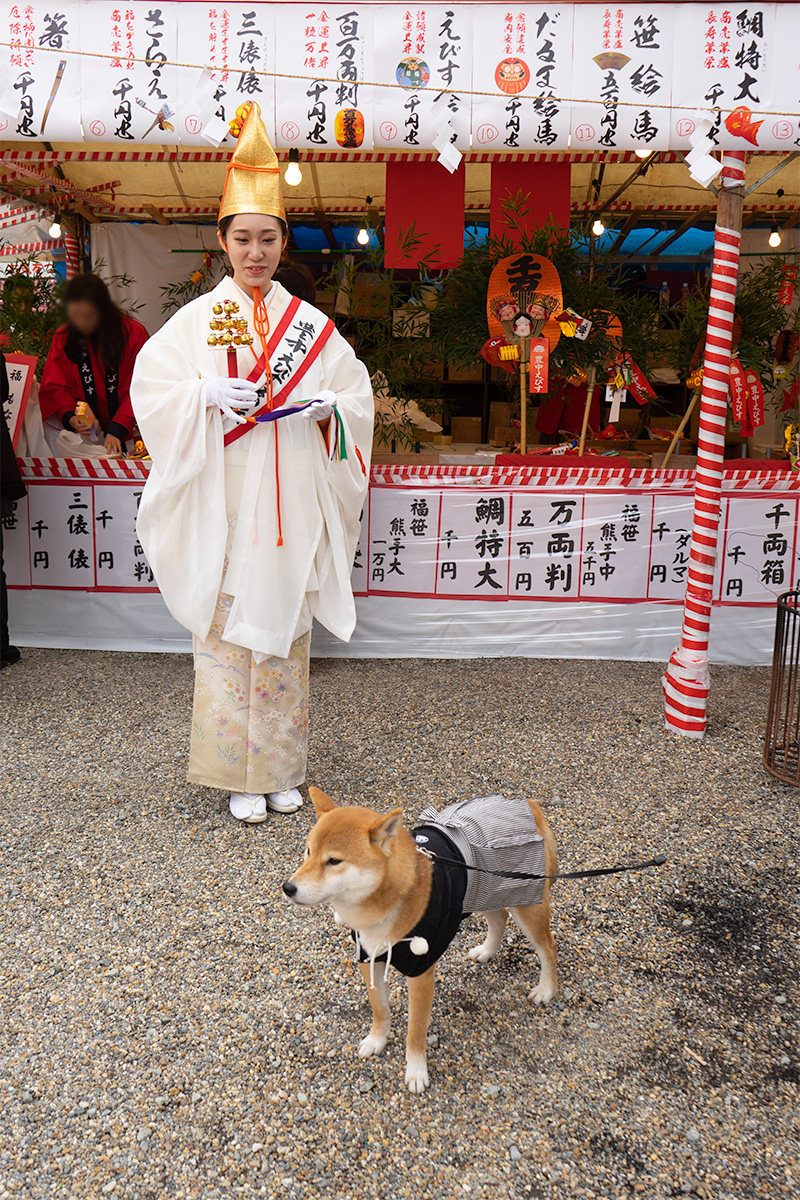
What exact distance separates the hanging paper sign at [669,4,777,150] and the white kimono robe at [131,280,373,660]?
1831 millimetres

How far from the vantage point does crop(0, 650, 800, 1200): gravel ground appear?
187 centimetres

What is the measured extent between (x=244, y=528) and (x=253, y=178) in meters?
1.13

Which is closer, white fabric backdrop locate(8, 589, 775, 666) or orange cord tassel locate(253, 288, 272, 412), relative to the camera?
orange cord tassel locate(253, 288, 272, 412)

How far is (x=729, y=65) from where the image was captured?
3.67m

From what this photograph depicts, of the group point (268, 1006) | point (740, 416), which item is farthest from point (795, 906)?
point (740, 416)

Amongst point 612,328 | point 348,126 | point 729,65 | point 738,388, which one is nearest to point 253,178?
point 348,126

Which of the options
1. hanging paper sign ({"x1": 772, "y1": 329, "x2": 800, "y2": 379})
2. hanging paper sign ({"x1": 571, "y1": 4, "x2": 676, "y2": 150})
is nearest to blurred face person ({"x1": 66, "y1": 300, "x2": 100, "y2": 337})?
hanging paper sign ({"x1": 571, "y1": 4, "x2": 676, "y2": 150})

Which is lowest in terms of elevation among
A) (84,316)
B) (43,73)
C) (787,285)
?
(84,316)

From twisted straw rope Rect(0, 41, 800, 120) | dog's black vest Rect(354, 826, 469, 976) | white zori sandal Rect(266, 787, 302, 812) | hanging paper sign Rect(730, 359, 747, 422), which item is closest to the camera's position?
dog's black vest Rect(354, 826, 469, 976)

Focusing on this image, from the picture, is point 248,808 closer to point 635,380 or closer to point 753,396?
point 635,380

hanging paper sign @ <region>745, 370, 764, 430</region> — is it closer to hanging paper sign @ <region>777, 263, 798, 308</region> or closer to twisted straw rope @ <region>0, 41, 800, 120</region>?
hanging paper sign @ <region>777, 263, 798, 308</region>

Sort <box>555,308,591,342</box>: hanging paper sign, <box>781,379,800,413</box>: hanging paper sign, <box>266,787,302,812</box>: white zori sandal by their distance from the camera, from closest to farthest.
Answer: <box>266,787,302,812</box>: white zori sandal, <box>555,308,591,342</box>: hanging paper sign, <box>781,379,800,413</box>: hanging paper sign

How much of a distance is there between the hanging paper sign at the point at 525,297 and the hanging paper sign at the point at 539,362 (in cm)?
5

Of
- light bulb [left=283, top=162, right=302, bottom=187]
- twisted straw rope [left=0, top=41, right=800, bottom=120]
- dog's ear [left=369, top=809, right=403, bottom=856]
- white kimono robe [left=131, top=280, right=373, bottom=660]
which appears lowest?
dog's ear [left=369, top=809, right=403, bottom=856]
